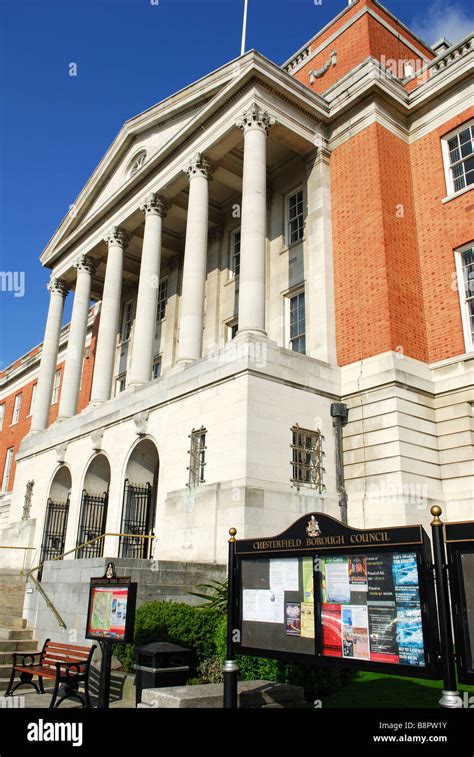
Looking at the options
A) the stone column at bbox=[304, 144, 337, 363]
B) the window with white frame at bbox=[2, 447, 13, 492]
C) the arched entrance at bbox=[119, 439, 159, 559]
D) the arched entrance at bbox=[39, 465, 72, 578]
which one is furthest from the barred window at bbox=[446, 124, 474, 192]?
the window with white frame at bbox=[2, 447, 13, 492]

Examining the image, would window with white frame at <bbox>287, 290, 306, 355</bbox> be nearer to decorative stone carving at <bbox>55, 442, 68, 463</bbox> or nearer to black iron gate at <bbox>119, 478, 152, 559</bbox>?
black iron gate at <bbox>119, 478, 152, 559</bbox>

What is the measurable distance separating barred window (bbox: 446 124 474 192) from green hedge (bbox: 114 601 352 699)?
14471mm

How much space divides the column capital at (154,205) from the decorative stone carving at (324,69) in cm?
754

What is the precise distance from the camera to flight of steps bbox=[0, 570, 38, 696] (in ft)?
38.5

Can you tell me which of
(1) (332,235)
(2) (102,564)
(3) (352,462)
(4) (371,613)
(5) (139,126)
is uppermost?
(5) (139,126)

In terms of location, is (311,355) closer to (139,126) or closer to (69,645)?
(69,645)

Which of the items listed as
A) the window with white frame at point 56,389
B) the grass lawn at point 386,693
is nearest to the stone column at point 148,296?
the grass lawn at point 386,693

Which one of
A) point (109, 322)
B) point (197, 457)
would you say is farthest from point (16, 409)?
point (197, 457)

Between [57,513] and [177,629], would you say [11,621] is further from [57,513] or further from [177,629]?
[57,513]

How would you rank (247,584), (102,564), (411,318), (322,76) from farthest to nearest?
(322,76) → (411,318) → (102,564) → (247,584)

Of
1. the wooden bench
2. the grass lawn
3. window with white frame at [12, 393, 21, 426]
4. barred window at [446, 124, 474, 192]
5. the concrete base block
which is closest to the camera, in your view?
the concrete base block

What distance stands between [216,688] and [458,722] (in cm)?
372

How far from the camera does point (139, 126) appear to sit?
86.1 feet

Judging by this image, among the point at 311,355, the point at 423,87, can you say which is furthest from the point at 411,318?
the point at 423,87
